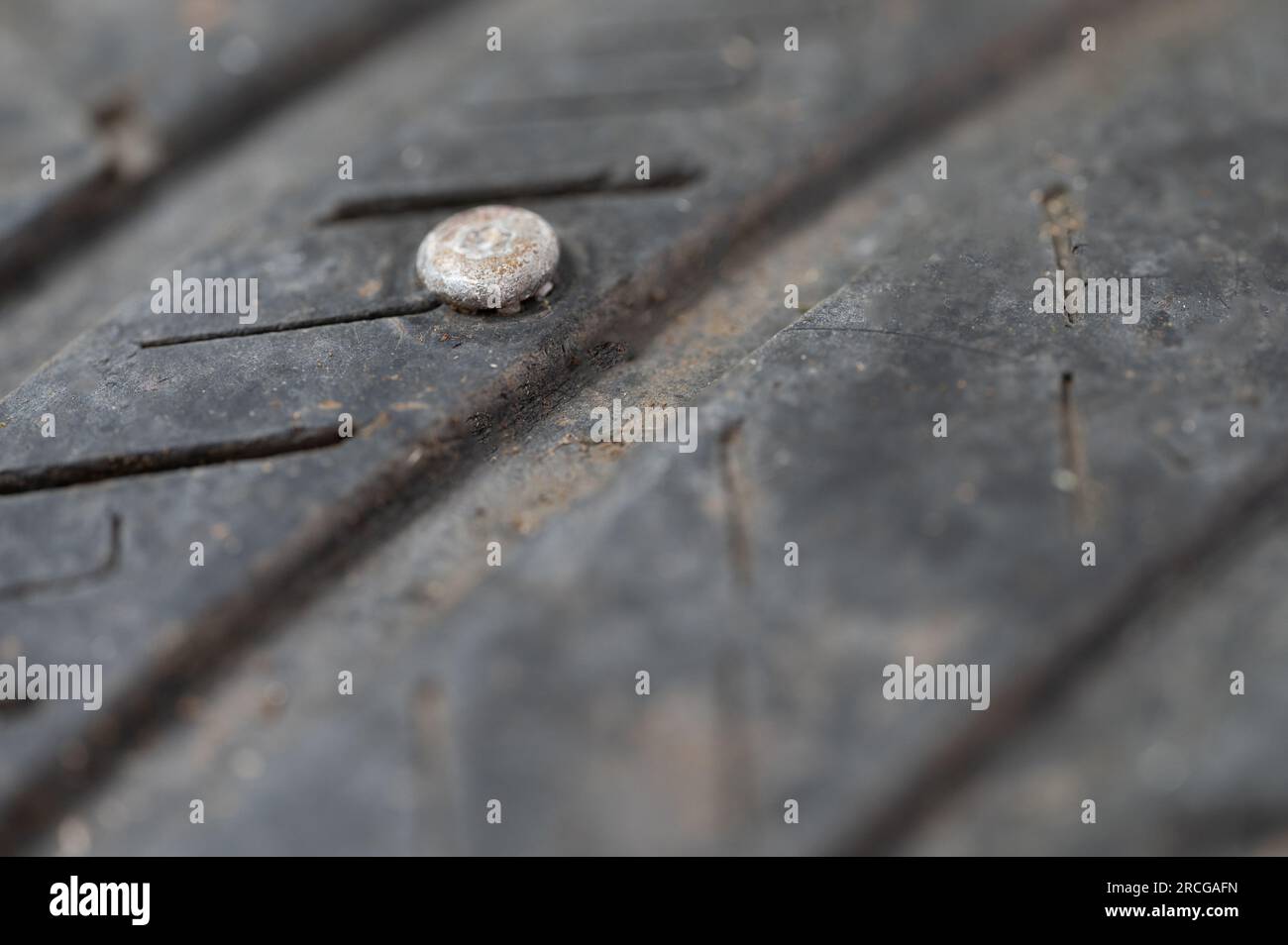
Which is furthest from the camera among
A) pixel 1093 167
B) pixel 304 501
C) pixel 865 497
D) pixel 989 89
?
pixel 989 89

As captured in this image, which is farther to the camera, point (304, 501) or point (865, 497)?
point (304, 501)

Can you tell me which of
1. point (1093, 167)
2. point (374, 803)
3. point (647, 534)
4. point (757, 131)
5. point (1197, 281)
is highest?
point (757, 131)

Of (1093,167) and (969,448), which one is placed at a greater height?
(1093,167)

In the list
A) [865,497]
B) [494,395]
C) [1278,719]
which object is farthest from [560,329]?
[1278,719]

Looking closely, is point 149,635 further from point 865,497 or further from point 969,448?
point 969,448

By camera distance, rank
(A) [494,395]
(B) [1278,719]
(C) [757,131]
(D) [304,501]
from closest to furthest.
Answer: (B) [1278,719] < (D) [304,501] < (A) [494,395] < (C) [757,131]

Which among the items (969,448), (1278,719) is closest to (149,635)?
(969,448)
